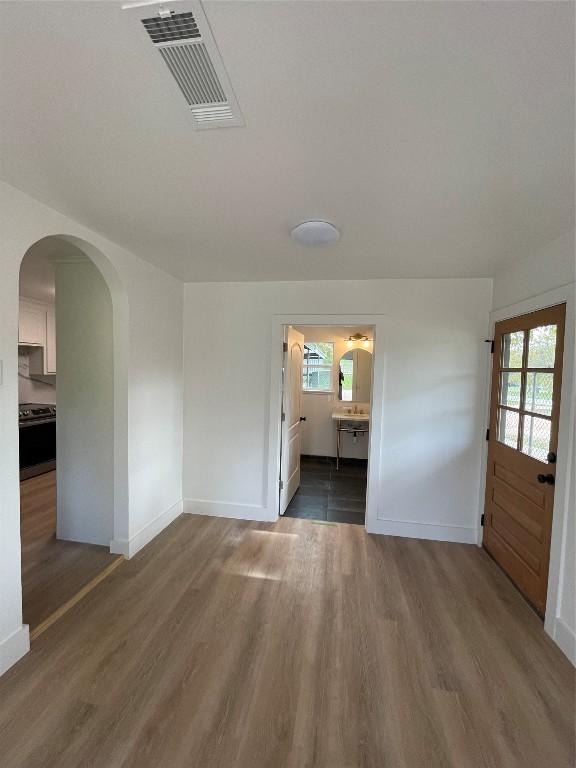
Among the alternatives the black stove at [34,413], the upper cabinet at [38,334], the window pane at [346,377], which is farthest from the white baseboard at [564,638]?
the upper cabinet at [38,334]

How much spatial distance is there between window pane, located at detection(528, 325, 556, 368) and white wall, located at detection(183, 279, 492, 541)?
576 millimetres

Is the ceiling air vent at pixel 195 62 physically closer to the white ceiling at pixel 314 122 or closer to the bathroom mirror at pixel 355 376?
the white ceiling at pixel 314 122

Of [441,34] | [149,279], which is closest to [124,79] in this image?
[441,34]

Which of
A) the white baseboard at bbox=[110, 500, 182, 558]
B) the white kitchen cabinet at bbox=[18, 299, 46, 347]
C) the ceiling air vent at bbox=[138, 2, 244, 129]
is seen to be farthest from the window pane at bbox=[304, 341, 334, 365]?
the ceiling air vent at bbox=[138, 2, 244, 129]

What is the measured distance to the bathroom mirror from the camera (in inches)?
212

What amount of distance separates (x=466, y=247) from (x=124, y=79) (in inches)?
81.4

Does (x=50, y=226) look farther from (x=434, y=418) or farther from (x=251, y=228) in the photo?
(x=434, y=418)

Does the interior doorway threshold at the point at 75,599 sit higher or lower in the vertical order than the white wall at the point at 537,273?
lower

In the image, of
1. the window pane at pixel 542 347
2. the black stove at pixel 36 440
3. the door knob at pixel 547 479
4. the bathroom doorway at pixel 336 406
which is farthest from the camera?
the bathroom doorway at pixel 336 406

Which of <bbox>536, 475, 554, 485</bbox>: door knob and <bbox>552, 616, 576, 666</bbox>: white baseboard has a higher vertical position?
<bbox>536, 475, 554, 485</bbox>: door knob

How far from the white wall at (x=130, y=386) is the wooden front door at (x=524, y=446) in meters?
2.84

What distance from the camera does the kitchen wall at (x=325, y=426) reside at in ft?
17.8

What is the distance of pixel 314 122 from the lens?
112 cm

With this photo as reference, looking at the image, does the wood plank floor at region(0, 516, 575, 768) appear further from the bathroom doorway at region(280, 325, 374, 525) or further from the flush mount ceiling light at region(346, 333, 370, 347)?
the flush mount ceiling light at region(346, 333, 370, 347)
